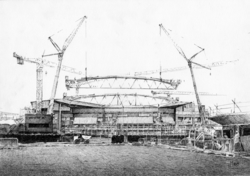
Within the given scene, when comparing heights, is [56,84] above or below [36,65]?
below

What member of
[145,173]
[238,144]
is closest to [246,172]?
[145,173]

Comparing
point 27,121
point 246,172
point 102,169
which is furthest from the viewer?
point 27,121

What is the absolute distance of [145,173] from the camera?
1892 centimetres

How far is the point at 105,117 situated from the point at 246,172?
7643 centimetres

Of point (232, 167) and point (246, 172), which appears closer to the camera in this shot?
point (246, 172)

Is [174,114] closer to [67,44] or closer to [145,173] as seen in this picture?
[67,44]

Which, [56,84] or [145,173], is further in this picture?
[56,84]

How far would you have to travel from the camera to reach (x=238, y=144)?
34312 millimetres

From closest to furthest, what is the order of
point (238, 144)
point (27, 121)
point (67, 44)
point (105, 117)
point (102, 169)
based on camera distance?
1. point (102, 169)
2. point (238, 144)
3. point (27, 121)
4. point (67, 44)
5. point (105, 117)

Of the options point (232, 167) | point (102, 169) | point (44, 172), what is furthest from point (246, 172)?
point (44, 172)

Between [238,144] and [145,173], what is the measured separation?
739 inches

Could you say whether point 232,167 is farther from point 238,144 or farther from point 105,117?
point 105,117

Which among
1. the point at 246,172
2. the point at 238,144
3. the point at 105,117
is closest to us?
the point at 246,172

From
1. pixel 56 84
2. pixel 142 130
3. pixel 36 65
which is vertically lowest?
pixel 142 130
